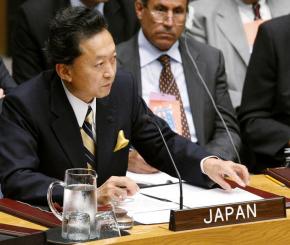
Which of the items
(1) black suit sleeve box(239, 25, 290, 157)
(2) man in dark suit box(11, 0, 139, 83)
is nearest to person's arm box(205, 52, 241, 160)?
(1) black suit sleeve box(239, 25, 290, 157)

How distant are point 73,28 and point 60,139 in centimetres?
41

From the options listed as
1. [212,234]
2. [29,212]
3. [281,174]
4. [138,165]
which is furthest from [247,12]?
[212,234]

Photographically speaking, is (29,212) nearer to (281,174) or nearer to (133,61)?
(281,174)

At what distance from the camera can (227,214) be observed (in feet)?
8.49

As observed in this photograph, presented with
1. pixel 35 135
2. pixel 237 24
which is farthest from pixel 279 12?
pixel 35 135

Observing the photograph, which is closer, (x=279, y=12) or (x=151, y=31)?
(x=151, y=31)

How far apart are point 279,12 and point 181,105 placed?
3.55 feet

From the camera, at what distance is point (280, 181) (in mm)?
3320

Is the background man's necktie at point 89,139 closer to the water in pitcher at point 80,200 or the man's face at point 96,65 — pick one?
the man's face at point 96,65

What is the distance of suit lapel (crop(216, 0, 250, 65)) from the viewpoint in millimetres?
4930

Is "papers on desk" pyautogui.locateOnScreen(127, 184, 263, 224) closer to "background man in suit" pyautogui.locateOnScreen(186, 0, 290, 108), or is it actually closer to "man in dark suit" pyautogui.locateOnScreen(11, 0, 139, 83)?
"man in dark suit" pyautogui.locateOnScreen(11, 0, 139, 83)

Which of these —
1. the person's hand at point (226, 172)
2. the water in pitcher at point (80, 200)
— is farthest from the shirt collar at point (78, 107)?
the water in pitcher at point (80, 200)

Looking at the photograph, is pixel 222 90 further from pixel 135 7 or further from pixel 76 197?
pixel 76 197

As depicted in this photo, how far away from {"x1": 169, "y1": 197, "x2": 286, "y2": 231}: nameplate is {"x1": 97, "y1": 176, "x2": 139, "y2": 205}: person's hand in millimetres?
328
